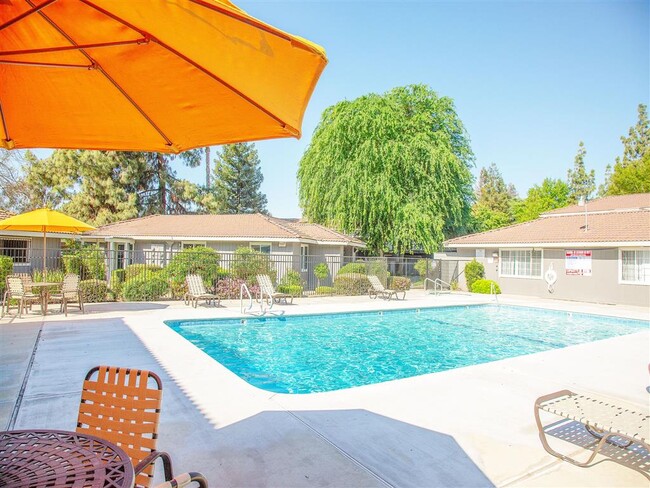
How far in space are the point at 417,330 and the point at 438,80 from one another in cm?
2278

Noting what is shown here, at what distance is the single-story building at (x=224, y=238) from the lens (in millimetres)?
21891

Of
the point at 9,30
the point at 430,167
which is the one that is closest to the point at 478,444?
the point at 9,30

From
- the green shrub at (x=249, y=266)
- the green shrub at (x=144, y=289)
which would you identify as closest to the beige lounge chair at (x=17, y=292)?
the green shrub at (x=144, y=289)

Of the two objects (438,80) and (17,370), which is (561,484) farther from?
(438,80)

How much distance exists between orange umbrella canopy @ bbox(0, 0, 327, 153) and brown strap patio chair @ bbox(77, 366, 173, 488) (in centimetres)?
186

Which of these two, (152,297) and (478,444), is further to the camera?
(152,297)

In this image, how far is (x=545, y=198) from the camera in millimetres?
47219

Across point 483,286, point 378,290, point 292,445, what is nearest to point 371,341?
point 292,445

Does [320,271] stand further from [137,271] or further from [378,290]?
[137,271]

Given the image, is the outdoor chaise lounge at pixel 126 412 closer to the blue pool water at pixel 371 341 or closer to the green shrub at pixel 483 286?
the blue pool water at pixel 371 341

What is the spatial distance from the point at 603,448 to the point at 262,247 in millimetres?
19631

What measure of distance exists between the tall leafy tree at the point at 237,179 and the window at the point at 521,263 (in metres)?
27.4

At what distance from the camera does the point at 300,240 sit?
21438 millimetres

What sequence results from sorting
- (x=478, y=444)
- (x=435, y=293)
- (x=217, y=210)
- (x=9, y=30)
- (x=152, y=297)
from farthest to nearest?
(x=217, y=210)
(x=435, y=293)
(x=152, y=297)
(x=478, y=444)
(x=9, y=30)
